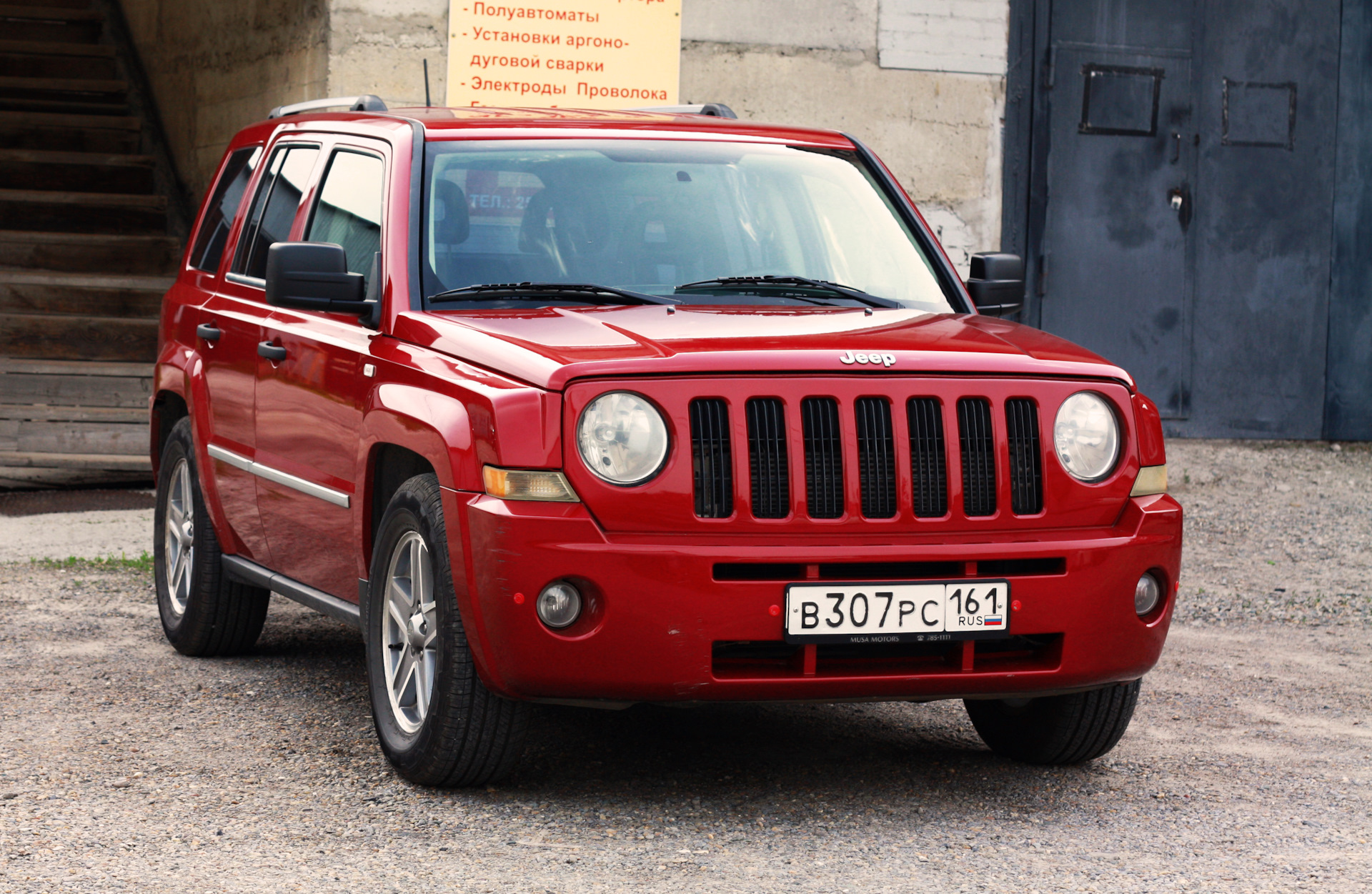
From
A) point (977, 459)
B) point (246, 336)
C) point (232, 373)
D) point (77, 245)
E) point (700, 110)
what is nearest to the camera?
point (977, 459)

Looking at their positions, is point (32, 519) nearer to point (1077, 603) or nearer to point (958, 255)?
point (958, 255)

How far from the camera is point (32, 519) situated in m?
9.48

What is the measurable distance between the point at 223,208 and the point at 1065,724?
12.0ft

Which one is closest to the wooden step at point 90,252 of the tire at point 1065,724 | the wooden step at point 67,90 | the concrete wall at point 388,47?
the wooden step at point 67,90

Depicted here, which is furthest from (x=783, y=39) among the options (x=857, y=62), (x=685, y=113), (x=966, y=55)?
(x=685, y=113)

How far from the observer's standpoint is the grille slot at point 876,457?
419cm

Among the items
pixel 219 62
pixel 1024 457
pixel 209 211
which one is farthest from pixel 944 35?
pixel 1024 457

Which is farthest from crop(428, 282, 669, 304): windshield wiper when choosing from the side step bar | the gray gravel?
the gray gravel

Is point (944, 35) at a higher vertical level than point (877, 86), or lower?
higher

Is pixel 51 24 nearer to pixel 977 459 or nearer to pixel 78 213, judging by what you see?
pixel 78 213

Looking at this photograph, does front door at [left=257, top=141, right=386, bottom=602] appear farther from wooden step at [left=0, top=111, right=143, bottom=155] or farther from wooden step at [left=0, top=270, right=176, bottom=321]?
wooden step at [left=0, top=111, right=143, bottom=155]

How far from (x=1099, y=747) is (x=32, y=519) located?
6.53 metres

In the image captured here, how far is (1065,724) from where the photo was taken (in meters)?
4.88

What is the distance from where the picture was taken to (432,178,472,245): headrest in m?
4.98
